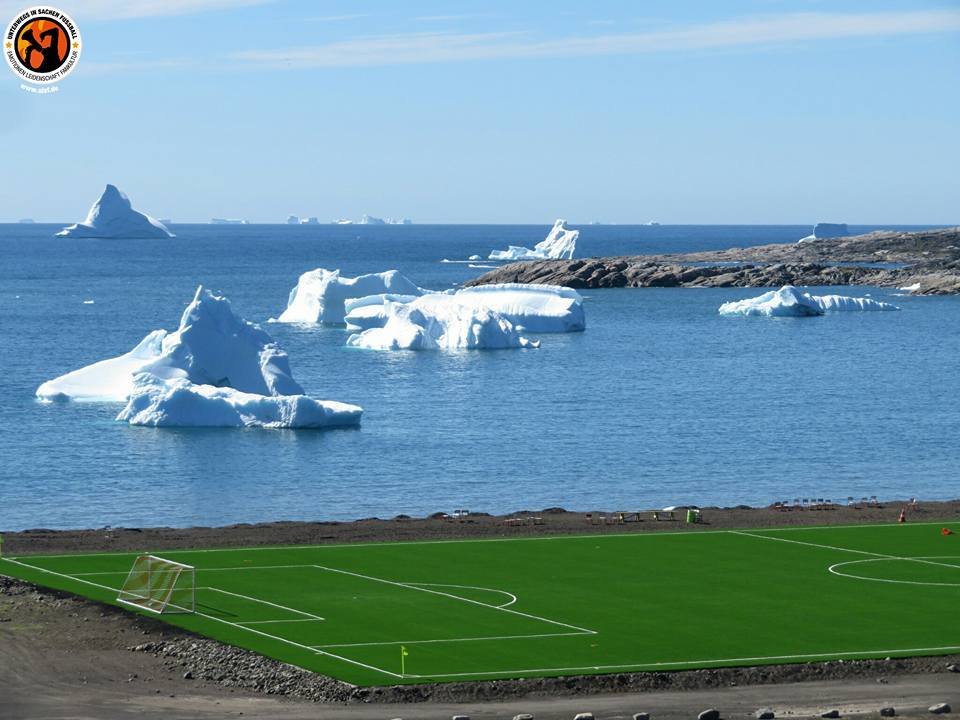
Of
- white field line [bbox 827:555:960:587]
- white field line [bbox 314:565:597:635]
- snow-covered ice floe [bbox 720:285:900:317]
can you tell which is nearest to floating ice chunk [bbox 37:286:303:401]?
white field line [bbox 314:565:597:635]

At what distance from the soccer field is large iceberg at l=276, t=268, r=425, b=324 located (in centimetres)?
8132

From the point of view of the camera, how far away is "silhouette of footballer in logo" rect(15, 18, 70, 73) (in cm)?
4872

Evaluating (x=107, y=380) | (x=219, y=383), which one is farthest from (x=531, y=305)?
(x=219, y=383)

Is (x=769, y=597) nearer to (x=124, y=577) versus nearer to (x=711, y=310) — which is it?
(x=124, y=577)

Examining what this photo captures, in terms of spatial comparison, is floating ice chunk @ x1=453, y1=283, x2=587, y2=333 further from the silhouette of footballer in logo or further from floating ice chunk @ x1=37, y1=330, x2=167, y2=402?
the silhouette of footballer in logo

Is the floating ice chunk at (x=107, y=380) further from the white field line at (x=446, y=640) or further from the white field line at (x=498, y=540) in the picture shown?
the white field line at (x=446, y=640)

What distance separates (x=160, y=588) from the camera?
39.6m

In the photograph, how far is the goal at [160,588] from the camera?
127 ft

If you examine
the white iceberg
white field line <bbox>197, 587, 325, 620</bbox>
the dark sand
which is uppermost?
the white iceberg

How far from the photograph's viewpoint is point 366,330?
401 feet

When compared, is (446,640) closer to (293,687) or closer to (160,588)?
(293,687)

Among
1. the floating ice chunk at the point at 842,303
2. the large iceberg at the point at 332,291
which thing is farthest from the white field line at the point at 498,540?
the floating ice chunk at the point at 842,303

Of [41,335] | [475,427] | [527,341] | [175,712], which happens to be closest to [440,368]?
[527,341]

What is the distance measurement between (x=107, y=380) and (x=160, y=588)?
47088 millimetres
